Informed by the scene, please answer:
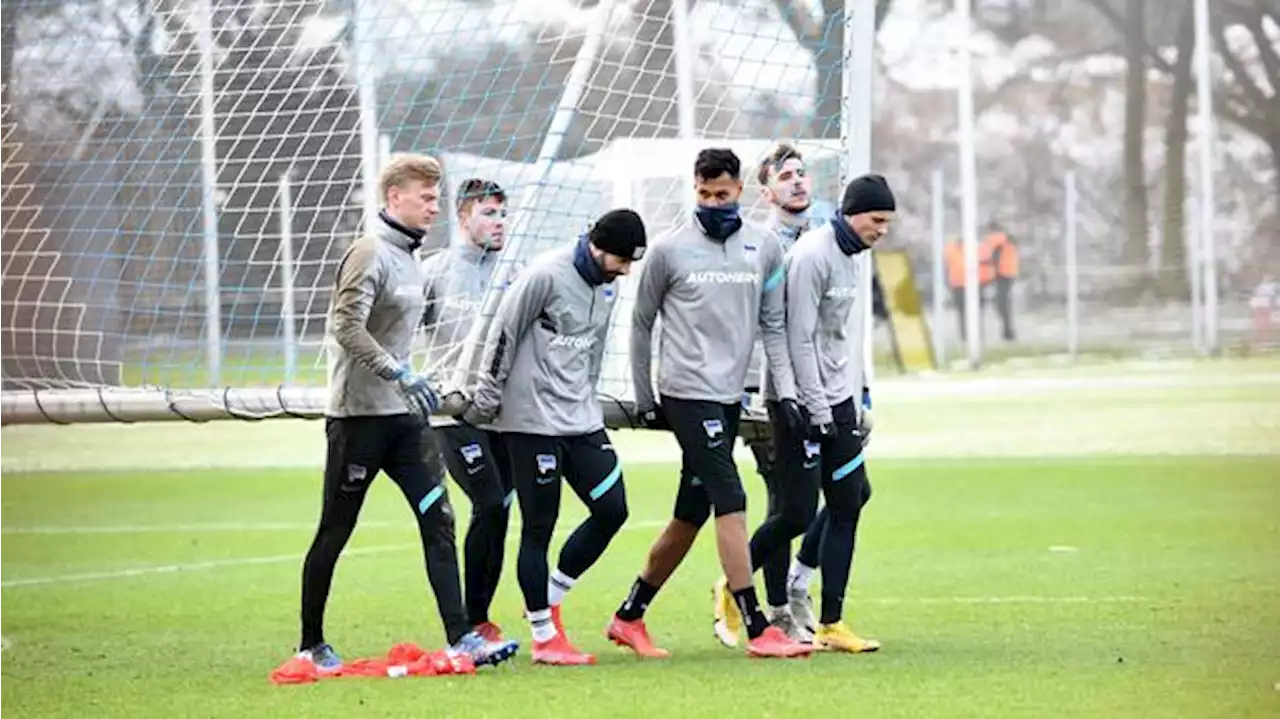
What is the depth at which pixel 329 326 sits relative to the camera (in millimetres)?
10320

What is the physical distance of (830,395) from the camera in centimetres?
1096

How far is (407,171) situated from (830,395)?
191 cm

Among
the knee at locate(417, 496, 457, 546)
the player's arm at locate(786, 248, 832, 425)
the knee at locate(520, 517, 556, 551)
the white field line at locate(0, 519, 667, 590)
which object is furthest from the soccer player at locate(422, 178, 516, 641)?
the white field line at locate(0, 519, 667, 590)

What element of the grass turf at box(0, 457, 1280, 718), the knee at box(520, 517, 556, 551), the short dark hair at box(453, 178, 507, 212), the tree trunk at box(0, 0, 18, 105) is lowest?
the grass turf at box(0, 457, 1280, 718)

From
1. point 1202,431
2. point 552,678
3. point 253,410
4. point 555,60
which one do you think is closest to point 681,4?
point 555,60

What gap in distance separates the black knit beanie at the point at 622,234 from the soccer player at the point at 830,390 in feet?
2.35

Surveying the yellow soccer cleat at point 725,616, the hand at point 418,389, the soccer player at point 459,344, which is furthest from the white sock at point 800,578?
the hand at point 418,389

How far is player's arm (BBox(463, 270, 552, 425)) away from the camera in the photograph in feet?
34.8

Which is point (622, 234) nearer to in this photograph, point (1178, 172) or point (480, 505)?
point (480, 505)

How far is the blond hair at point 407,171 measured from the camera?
33.4 ft

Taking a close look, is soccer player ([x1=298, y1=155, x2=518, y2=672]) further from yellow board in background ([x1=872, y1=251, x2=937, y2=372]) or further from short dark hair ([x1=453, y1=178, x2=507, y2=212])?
yellow board in background ([x1=872, y1=251, x2=937, y2=372])

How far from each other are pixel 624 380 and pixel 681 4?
182cm

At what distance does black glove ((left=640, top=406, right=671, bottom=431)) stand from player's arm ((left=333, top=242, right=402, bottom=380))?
4.10 ft

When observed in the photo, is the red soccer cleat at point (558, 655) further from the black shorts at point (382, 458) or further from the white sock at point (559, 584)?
the black shorts at point (382, 458)
